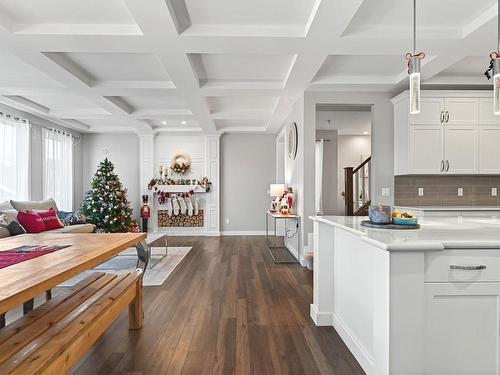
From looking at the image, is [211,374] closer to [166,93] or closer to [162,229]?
[166,93]

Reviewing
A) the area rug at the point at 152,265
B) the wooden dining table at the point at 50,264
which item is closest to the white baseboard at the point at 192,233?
the area rug at the point at 152,265

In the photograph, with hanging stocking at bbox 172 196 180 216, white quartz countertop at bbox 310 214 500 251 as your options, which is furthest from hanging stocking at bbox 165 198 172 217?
white quartz countertop at bbox 310 214 500 251

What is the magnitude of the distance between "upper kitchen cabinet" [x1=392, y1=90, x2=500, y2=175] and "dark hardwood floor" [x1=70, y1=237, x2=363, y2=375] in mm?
2306

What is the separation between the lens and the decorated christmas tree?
6363mm

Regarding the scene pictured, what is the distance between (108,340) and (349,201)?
18.2 ft

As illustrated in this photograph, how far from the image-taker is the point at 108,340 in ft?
7.63

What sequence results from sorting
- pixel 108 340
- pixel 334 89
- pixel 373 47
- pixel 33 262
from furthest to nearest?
pixel 334 89
pixel 373 47
pixel 108 340
pixel 33 262

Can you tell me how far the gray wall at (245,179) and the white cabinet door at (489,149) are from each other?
14.4 ft

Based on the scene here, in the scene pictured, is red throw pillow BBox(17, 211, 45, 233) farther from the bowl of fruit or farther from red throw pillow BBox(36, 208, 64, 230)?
the bowl of fruit

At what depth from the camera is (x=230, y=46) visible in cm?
313

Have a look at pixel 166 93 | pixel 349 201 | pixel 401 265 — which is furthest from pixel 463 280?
pixel 349 201

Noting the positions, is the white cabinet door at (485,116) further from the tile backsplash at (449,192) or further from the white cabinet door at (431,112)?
the tile backsplash at (449,192)

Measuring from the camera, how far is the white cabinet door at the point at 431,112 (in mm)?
4242

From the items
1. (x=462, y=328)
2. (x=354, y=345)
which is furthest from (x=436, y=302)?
(x=354, y=345)
